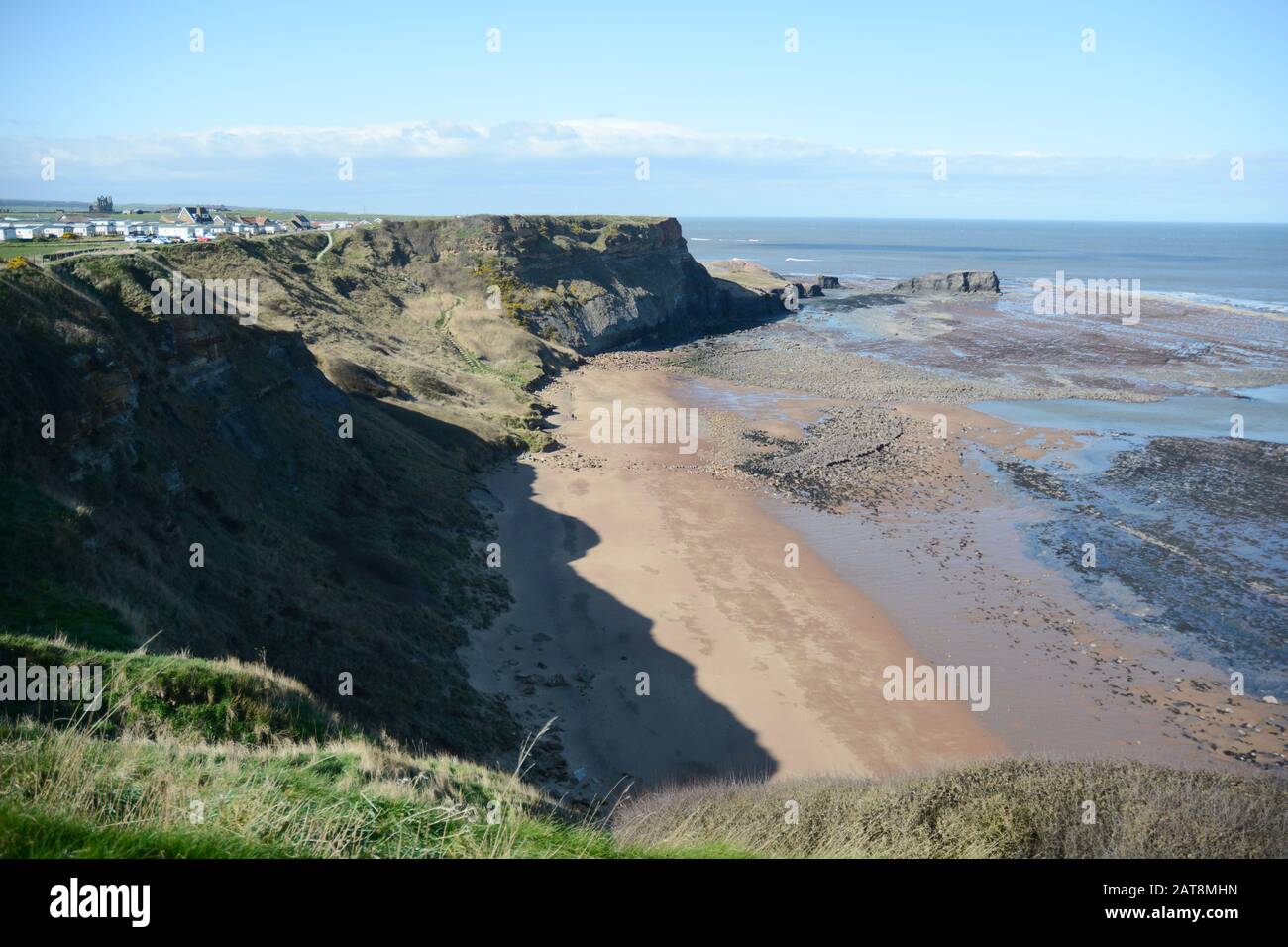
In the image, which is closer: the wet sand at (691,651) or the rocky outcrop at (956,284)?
the wet sand at (691,651)

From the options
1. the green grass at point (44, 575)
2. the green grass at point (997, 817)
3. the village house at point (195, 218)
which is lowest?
the green grass at point (997, 817)

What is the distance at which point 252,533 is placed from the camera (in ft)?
61.9

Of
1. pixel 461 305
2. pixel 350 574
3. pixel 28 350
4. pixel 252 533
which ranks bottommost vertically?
pixel 350 574

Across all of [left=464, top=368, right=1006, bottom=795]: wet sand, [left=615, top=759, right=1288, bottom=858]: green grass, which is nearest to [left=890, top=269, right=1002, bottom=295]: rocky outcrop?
[left=464, top=368, right=1006, bottom=795]: wet sand

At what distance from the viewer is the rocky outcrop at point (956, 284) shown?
110 metres

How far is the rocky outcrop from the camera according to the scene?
4318 inches

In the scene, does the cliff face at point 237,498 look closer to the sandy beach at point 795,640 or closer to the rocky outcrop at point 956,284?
the sandy beach at point 795,640

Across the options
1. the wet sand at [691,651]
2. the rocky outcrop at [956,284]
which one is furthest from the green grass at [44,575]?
the rocky outcrop at [956,284]
